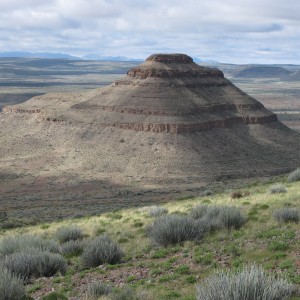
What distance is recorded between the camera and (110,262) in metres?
14.6

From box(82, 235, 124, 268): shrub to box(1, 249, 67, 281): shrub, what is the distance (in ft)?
2.39

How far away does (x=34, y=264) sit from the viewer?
13656mm

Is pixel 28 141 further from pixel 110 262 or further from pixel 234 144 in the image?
pixel 110 262

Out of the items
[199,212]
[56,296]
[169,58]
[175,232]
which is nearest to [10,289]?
[56,296]

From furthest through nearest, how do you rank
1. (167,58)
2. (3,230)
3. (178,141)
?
(167,58) < (178,141) < (3,230)

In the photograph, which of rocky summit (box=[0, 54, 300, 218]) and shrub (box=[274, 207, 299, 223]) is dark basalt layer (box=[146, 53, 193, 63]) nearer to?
rocky summit (box=[0, 54, 300, 218])

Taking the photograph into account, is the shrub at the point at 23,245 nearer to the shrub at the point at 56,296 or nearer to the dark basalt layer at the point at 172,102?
the shrub at the point at 56,296

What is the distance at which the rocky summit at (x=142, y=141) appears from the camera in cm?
5619

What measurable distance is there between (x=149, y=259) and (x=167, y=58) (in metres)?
72.9

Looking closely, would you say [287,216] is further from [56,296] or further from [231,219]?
[56,296]

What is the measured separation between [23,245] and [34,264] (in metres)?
Result: 2.30

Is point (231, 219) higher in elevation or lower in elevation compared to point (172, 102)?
lower

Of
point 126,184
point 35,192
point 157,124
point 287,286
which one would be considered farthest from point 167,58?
point 287,286

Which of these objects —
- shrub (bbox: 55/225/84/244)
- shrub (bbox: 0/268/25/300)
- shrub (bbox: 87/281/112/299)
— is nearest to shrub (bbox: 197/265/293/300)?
shrub (bbox: 87/281/112/299)
